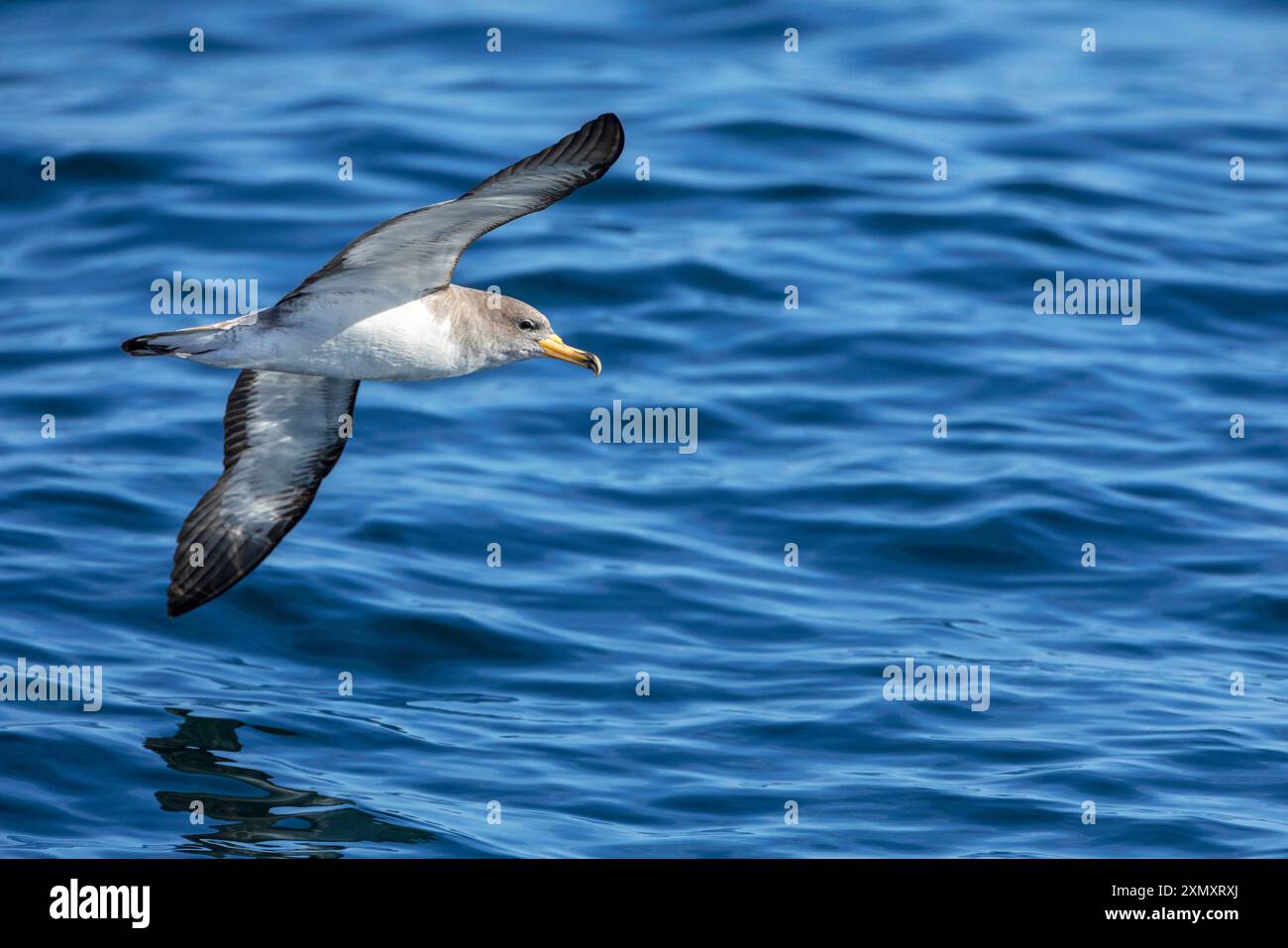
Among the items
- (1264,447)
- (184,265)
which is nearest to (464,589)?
(184,265)

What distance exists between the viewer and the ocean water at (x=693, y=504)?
11.5 m

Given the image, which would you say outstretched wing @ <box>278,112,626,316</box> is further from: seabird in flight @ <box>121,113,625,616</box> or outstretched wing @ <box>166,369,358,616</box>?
outstretched wing @ <box>166,369,358,616</box>

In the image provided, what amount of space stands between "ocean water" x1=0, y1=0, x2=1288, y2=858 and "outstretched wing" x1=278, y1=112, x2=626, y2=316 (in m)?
3.32

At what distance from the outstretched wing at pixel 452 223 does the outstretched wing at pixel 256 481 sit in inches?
77.1

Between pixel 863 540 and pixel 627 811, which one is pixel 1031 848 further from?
pixel 863 540

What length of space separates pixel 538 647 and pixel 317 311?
13.9 ft

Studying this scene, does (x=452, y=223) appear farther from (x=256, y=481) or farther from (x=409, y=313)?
(x=256, y=481)

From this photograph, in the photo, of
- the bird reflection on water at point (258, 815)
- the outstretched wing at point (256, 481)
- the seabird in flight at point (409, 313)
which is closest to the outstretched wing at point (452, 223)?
the seabird in flight at point (409, 313)

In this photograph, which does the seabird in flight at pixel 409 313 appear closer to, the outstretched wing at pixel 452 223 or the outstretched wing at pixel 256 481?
the outstretched wing at pixel 452 223

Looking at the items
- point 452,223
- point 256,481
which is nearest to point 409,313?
point 452,223

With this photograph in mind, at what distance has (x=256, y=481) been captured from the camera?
1222 cm

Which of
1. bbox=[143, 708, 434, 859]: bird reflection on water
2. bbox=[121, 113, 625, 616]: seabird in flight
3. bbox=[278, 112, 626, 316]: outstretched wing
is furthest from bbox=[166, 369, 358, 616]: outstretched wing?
bbox=[278, 112, 626, 316]: outstretched wing

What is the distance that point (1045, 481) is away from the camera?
15.6 m

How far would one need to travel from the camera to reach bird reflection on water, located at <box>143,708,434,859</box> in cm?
1053
